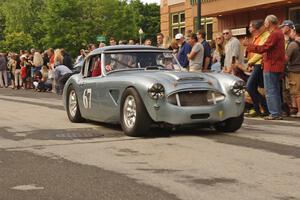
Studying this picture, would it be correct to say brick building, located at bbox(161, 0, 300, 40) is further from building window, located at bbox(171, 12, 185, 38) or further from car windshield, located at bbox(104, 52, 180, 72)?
car windshield, located at bbox(104, 52, 180, 72)

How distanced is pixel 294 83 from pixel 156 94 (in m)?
4.51

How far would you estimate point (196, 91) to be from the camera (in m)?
8.61

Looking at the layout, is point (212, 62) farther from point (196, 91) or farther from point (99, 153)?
point (99, 153)

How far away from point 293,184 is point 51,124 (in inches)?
237

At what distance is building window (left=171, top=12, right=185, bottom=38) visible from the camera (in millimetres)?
36281

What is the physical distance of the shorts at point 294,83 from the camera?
12.0m

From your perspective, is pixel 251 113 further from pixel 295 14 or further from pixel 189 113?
pixel 295 14

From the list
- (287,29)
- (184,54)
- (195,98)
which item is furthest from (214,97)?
(184,54)

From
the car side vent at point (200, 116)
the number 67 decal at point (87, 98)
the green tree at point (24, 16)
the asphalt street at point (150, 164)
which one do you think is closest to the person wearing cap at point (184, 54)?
the number 67 decal at point (87, 98)

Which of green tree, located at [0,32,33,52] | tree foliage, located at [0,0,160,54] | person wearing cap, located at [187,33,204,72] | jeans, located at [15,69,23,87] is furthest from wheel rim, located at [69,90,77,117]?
green tree, located at [0,32,33,52]

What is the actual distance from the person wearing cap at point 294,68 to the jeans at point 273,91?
0.67m

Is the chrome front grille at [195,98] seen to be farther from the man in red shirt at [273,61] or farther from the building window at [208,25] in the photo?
the building window at [208,25]

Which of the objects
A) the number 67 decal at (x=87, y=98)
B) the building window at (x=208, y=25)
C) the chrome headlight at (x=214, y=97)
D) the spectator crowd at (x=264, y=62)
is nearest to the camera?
the chrome headlight at (x=214, y=97)

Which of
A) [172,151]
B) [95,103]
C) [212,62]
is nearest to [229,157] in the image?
[172,151]
